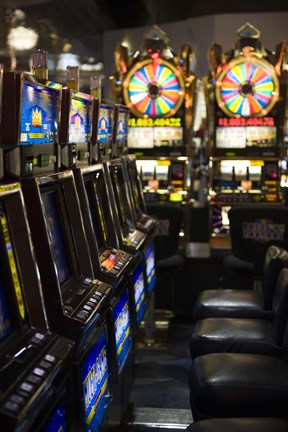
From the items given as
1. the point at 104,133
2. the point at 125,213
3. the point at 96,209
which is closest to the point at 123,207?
the point at 125,213

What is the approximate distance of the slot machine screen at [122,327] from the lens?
311 centimetres

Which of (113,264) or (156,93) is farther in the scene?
(156,93)

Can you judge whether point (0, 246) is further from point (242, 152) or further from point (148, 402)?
point (242, 152)

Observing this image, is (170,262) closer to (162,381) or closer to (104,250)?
(162,381)

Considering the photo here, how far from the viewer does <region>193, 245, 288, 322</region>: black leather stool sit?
4137mm

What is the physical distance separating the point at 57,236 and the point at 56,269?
1.60 feet

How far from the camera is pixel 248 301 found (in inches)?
174

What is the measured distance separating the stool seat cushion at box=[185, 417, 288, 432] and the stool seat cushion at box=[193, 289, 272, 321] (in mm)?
1784

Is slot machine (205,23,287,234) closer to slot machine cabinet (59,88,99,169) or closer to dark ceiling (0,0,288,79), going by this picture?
dark ceiling (0,0,288,79)

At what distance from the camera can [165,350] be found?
543 centimetres

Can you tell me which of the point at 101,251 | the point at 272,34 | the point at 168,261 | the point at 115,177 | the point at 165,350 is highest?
the point at 272,34

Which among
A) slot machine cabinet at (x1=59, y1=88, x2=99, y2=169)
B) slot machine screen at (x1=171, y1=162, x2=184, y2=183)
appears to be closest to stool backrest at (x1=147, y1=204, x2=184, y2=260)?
slot machine screen at (x1=171, y1=162, x2=184, y2=183)

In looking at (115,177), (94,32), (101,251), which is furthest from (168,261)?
(94,32)

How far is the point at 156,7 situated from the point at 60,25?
1.67 metres
